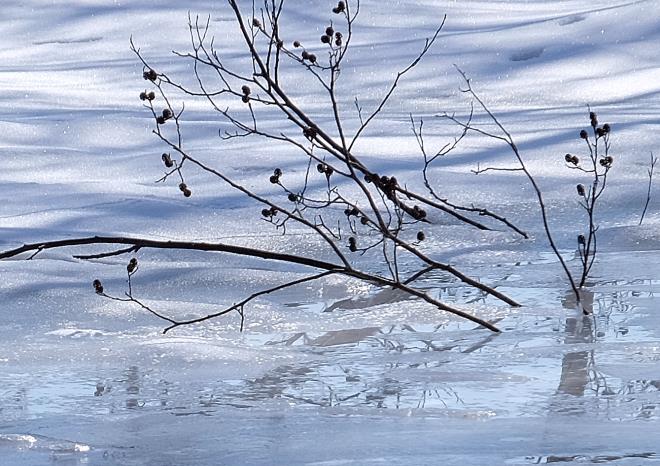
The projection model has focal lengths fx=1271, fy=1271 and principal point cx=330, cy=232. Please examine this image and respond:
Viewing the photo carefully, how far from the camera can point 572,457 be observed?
2260mm

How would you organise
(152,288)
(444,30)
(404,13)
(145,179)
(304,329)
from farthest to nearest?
1. (404,13)
2. (444,30)
3. (145,179)
4. (152,288)
5. (304,329)

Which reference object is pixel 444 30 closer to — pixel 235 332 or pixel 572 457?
pixel 235 332

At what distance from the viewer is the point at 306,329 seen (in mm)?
3449

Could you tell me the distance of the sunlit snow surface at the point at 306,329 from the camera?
7.98 feet

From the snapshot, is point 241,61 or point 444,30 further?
point 444,30

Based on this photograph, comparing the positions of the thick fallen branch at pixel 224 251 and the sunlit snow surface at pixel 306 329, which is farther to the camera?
the thick fallen branch at pixel 224 251

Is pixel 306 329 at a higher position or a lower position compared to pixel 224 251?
lower

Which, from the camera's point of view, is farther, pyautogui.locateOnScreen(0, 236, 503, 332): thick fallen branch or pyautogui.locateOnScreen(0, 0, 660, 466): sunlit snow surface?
pyautogui.locateOnScreen(0, 236, 503, 332): thick fallen branch

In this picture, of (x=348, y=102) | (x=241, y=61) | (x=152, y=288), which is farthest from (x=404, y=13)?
(x=152, y=288)

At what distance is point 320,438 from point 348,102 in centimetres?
765

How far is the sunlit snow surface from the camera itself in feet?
7.98

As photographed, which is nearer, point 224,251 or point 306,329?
point 224,251

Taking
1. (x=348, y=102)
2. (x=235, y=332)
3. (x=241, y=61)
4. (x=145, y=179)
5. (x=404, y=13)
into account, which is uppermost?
(x=404, y=13)

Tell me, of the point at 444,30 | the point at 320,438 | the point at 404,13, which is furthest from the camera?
the point at 404,13
